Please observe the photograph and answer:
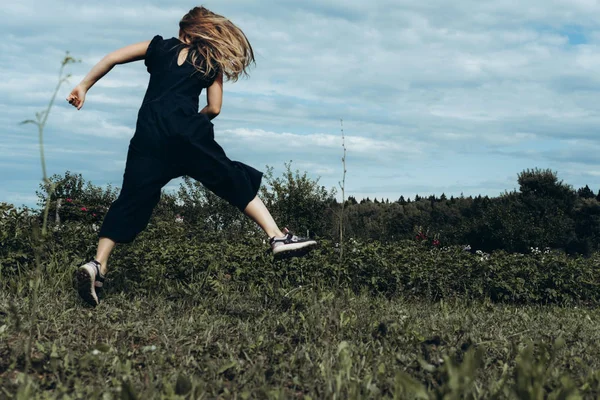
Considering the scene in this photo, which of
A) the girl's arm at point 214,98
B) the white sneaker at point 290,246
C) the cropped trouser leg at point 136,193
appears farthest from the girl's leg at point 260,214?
the girl's arm at point 214,98

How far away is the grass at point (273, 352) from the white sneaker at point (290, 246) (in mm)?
387

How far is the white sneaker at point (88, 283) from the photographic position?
420cm

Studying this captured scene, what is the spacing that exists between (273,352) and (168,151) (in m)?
1.70

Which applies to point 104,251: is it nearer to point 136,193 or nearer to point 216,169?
point 136,193

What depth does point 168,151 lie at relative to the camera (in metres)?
4.31

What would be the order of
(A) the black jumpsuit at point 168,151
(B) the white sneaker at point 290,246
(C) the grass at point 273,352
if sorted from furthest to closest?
(A) the black jumpsuit at point 168,151 → (B) the white sneaker at point 290,246 → (C) the grass at point 273,352

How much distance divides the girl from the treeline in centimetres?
908

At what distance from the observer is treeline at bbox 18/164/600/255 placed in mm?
14961

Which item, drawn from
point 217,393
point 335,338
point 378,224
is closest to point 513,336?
A: point 335,338

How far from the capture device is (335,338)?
11.6 ft

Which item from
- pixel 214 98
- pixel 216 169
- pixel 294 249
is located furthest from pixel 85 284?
pixel 214 98

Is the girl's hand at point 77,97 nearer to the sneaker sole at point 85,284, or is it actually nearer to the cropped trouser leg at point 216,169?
the cropped trouser leg at point 216,169

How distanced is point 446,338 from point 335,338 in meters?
0.60

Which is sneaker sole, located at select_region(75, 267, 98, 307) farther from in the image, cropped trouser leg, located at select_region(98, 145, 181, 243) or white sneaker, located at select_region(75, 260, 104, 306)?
cropped trouser leg, located at select_region(98, 145, 181, 243)
